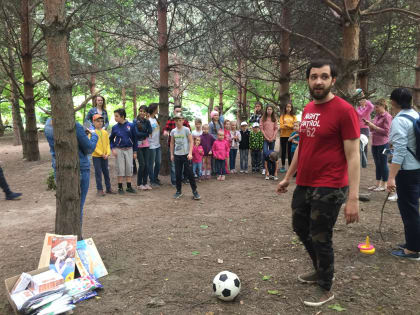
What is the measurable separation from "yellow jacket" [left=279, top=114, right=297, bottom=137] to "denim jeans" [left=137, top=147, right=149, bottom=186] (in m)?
4.18

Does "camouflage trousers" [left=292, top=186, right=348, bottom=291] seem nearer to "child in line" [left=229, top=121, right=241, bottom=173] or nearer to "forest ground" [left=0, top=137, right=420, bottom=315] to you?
"forest ground" [left=0, top=137, right=420, bottom=315]

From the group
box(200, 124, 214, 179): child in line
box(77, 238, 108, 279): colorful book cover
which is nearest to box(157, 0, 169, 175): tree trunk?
box(200, 124, 214, 179): child in line

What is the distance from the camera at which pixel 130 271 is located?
144 inches

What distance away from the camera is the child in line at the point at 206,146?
939cm

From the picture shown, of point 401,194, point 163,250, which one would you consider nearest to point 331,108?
point 401,194

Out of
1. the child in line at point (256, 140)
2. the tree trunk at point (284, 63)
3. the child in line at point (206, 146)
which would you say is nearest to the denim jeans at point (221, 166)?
the child in line at point (206, 146)

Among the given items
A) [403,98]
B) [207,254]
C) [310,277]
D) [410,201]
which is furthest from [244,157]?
[310,277]

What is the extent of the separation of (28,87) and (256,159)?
28.1 ft

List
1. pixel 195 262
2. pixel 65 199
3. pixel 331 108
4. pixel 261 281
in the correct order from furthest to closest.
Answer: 1. pixel 195 262
2. pixel 65 199
3. pixel 261 281
4. pixel 331 108

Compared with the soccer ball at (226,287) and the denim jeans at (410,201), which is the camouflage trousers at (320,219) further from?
the denim jeans at (410,201)


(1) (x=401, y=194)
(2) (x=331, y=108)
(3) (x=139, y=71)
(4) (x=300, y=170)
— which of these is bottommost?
(1) (x=401, y=194)

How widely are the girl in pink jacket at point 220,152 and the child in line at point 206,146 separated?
16 cm

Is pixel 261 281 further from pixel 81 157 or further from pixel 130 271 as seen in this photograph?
pixel 81 157

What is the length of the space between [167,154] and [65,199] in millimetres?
6024
